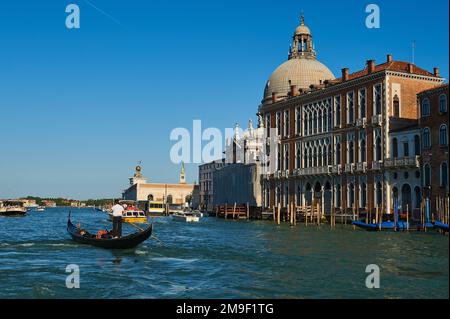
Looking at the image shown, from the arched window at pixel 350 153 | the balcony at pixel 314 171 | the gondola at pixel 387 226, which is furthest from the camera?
the balcony at pixel 314 171

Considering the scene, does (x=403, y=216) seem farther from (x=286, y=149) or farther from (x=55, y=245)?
(x=55, y=245)

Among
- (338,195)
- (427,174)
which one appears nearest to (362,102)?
(338,195)

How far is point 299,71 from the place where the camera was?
193 feet

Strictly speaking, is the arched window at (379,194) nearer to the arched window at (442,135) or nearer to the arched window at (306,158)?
the arched window at (442,135)

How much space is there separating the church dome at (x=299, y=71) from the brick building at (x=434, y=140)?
23.2 m

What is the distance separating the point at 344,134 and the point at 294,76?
1701cm

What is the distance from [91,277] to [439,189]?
2518 centimetres

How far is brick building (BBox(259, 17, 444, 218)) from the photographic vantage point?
129ft

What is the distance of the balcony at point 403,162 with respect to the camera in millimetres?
35188

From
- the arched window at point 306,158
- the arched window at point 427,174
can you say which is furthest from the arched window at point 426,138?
the arched window at point 306,158

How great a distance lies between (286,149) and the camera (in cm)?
5109

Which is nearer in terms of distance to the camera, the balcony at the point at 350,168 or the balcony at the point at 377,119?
the balcony at the point at 377,119

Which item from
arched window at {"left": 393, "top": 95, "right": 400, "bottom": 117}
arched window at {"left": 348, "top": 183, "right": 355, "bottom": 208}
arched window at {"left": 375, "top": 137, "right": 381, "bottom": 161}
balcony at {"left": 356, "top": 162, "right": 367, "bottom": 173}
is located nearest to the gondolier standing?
arched window at {"left": 375, "top": 137, "right": 381, "bottom": 161}

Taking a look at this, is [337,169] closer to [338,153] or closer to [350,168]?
[338,153]
